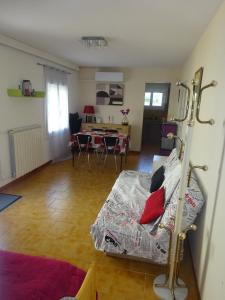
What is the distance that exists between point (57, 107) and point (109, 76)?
174 cm

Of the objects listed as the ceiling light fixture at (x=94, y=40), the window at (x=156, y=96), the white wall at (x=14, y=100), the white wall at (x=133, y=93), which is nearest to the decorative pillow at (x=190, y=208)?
the ceiling light fixture at (x=94, y=40)

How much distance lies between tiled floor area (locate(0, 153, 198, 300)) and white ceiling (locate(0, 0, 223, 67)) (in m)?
2.31

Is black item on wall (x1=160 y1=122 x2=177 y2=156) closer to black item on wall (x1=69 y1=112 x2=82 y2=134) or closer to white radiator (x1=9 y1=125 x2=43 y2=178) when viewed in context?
black item on wall (x1=69 y1=112 x2=82 y2=134)

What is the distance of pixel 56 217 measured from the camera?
273 centimetres

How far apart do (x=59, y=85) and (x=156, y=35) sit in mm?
2792

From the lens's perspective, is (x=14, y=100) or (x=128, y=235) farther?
(x=14, y=100)

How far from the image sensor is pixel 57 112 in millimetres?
4949

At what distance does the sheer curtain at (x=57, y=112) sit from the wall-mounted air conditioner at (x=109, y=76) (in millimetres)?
968

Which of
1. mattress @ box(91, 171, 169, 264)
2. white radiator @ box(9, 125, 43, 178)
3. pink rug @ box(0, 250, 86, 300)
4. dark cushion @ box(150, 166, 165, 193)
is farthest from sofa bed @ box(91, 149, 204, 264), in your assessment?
white radiator @ box(9, 125, 43, 178)

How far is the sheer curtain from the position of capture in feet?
15.0

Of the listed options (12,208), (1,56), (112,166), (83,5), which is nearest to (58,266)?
(12,208)

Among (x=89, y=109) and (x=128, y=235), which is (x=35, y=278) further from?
(x=89, y=109)

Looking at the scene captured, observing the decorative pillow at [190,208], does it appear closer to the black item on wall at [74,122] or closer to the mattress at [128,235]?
the mattress at [128,235]

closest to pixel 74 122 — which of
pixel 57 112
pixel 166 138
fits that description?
pixel 57 112
